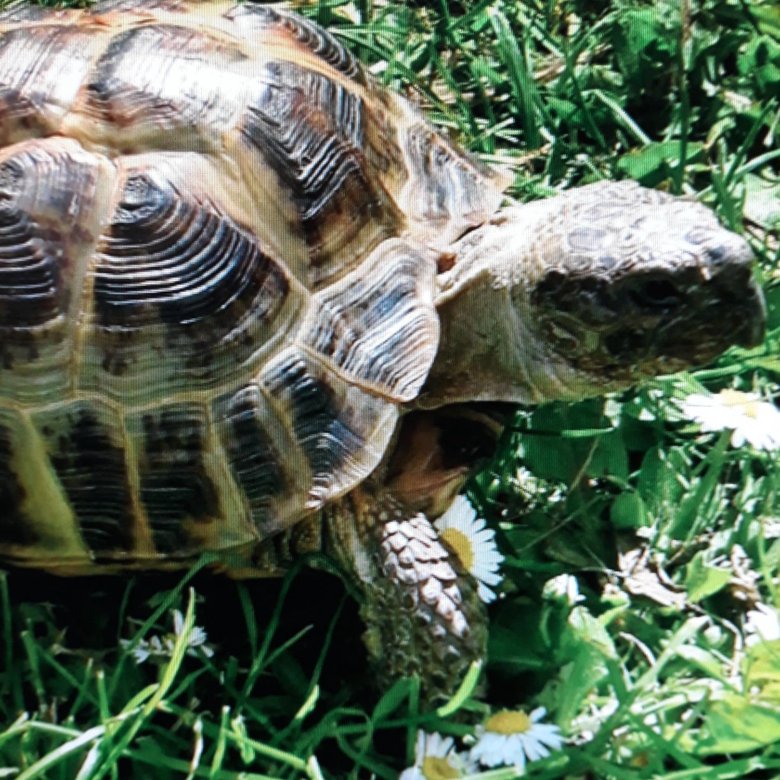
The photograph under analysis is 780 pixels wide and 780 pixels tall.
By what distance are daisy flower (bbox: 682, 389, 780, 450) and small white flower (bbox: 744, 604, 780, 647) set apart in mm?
351

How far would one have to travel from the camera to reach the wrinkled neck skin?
85.5 inches

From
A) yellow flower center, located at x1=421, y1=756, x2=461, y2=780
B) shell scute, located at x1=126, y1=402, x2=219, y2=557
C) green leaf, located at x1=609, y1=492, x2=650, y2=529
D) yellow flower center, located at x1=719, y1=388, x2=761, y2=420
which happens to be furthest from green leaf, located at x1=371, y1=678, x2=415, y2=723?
yellow flower center, located at x1=719, y1=388, x2=761, y2=420

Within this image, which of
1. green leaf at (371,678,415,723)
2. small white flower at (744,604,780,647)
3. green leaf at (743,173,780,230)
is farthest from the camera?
green leaf at (743,173,780,230)

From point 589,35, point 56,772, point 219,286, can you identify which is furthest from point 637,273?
point 589,35

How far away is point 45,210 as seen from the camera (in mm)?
1966

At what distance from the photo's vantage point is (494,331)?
222 cm

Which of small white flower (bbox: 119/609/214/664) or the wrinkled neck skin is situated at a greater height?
the wrinkled neck skin

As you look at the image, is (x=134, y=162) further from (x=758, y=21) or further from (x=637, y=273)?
(x=758, y=21)

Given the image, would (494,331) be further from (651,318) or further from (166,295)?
(166,295)

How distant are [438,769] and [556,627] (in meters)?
0.38

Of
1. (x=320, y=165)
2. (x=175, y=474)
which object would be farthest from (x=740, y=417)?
(x=175, y=474)

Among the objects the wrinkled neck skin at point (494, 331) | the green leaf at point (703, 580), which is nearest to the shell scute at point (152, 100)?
the wrinkled neck skin at point (494, 331)

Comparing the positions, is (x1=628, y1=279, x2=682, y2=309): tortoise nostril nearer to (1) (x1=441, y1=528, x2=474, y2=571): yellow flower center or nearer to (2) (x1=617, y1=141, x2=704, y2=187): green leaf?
(1) (x1=441, y1=528, x2=474, y2=571): yellow flower center

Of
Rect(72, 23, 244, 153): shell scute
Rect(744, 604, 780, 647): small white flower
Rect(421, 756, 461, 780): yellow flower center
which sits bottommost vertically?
Rect(421, 756, 461, 780): yellow flower center
